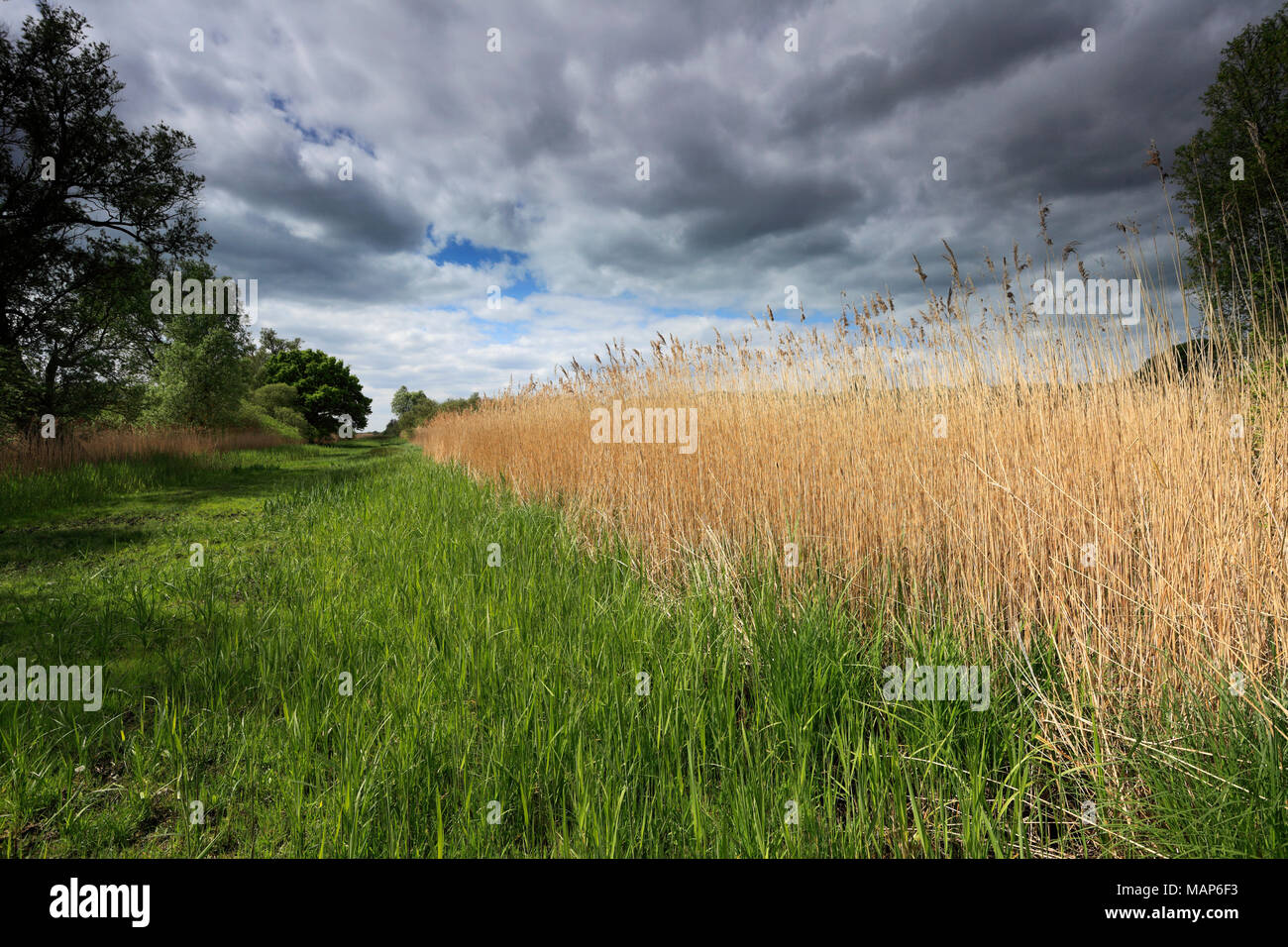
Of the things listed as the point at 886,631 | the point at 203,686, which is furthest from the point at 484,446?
the point at 886,631

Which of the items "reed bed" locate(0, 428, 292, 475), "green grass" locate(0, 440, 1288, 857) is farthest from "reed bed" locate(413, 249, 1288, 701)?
"reed bed" locate(0, 428, 292, 475)

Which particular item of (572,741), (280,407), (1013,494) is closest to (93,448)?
(572,741)

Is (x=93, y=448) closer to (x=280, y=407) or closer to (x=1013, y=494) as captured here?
(x=1013, y=494)

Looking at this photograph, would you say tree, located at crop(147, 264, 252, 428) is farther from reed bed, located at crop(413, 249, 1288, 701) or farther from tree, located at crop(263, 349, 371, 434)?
tree, located at crop(263, 349, 371, 434)

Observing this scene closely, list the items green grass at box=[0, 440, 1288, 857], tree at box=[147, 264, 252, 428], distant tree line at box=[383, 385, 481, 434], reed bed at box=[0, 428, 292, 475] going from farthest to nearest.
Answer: distant tree line at box=[383, 385, 481, 434]
tree at box=[147, 264, 252, 428]
reed bed at box=[0, 428, 292, 475]
green grass at box=[0, 440, 1288, 857]

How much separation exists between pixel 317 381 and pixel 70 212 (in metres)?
34.7

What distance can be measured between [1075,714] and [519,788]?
77.0 inches

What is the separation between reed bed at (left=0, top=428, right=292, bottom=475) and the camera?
775cm

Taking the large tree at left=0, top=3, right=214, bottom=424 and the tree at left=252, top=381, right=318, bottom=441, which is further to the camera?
the tree at left=252, top=381, right=318, bottom=441

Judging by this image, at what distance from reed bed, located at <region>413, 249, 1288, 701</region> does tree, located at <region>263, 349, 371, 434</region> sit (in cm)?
4221

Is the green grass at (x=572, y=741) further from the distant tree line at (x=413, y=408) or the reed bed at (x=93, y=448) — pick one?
the distant tree line at (x=413, y=408)

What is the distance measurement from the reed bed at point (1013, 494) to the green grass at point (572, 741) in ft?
1.09

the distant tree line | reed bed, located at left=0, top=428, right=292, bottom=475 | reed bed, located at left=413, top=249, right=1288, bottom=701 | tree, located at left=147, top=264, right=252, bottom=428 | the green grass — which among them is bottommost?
the green grass

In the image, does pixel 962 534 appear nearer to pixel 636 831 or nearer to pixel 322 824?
pixel 636 831
